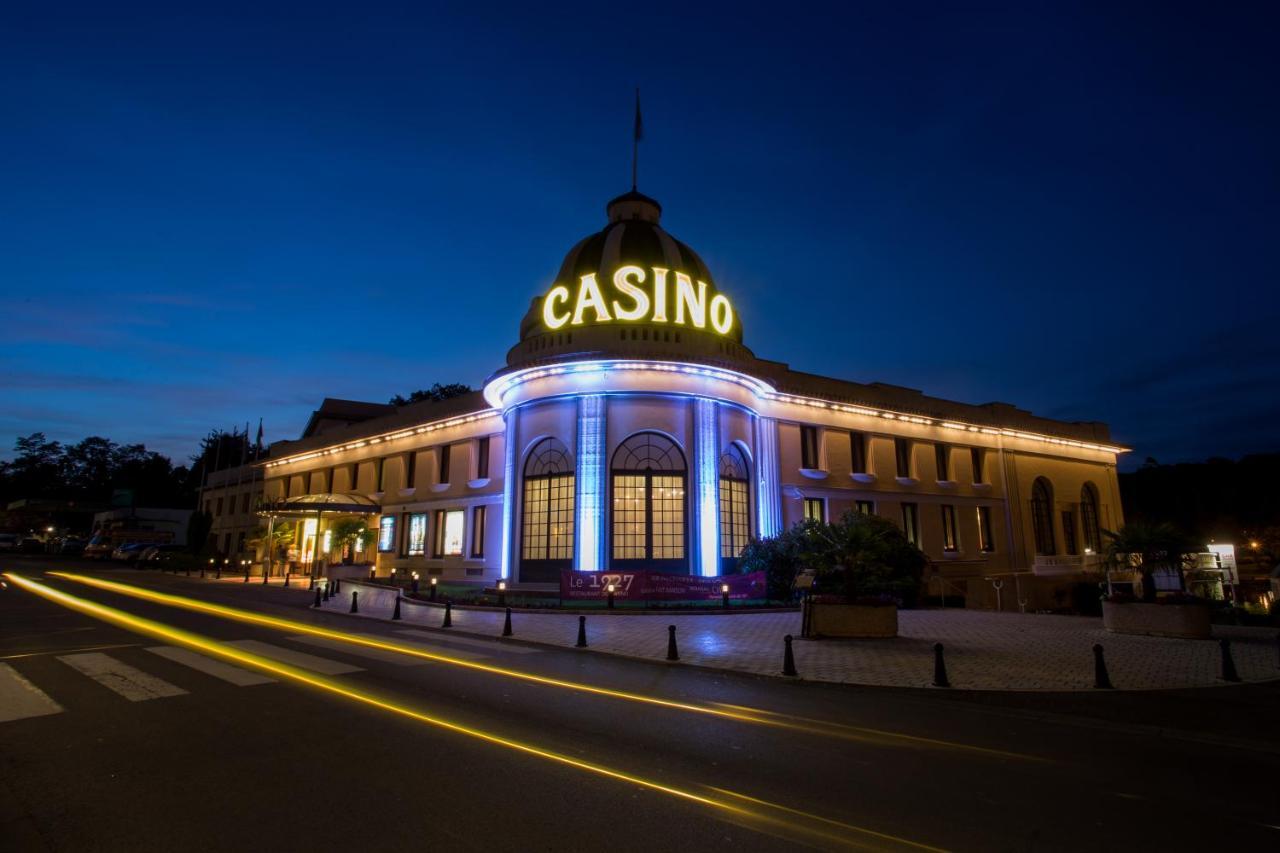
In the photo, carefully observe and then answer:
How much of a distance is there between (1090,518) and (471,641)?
4388cm

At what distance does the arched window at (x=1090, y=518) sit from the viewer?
142ft

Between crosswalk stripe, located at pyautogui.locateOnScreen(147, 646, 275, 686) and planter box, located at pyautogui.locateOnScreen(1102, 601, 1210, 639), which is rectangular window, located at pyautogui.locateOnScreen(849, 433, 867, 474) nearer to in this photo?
planter box, located at pyautogui.locateOnScreen(1102, 601, 1210, 639)

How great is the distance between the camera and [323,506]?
34656 mm

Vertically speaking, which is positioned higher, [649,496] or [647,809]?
[649,496]

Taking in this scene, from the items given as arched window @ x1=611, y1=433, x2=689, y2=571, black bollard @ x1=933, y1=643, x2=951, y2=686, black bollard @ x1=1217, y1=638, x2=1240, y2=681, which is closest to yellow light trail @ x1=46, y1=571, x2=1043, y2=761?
black bollard @ x1=933, y1=643, x2=951, y2=686

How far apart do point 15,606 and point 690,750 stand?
2372 centimetres

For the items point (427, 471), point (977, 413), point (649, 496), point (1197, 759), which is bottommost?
point (1197, 759)

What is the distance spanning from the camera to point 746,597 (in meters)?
24.3

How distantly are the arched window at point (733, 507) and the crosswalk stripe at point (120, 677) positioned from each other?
64.2 feet

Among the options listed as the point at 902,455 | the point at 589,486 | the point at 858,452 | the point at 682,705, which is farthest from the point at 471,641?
the point at 902,455

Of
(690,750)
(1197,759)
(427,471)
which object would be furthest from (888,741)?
(427,471)

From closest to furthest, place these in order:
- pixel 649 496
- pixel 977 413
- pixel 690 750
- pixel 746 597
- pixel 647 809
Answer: pixel 647 809 → pixel 690 750 → pixel 746 597 → pixel 649 496 → pixel 977 413

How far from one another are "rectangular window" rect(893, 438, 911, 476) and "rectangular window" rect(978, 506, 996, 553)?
5.76m

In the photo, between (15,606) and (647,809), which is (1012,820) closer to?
(647,809)
